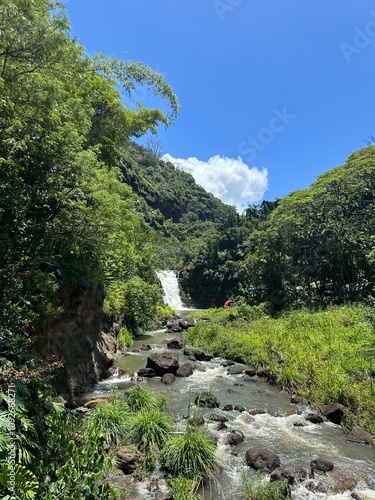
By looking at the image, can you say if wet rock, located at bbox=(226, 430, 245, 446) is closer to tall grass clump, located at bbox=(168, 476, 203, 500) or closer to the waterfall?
tall grass clump, located at bbox=(168, 476, 203, 500)

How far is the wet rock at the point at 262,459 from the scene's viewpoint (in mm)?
6281

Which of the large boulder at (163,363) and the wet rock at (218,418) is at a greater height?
the large boulder at (163,363)

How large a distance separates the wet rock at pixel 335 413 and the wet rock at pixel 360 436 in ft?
2.49

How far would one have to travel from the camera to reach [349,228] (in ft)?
73.8

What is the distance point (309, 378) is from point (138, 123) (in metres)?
15.2

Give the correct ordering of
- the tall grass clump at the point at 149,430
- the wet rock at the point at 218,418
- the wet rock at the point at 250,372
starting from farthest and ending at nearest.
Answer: the wet rock at the point at 250,372
the wet rock at the point at 218,418
the tall grass clump at the point at 149,430

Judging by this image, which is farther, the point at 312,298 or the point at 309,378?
the point at 312,298

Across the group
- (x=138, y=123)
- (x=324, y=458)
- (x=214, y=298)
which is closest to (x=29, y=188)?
(x=324, y=458)

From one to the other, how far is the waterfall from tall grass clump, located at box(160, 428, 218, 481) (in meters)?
36.1

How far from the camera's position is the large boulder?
40.6ft

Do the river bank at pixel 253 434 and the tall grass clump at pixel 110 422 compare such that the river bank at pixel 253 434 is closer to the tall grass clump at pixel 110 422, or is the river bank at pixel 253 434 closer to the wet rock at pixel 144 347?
the tall grass clump at pixel 110 422

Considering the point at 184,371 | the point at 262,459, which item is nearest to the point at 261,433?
the point at 262,459

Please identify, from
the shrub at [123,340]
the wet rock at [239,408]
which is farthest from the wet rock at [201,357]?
the wet rock at [239,408]

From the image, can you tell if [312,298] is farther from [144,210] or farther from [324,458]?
[144,210]
